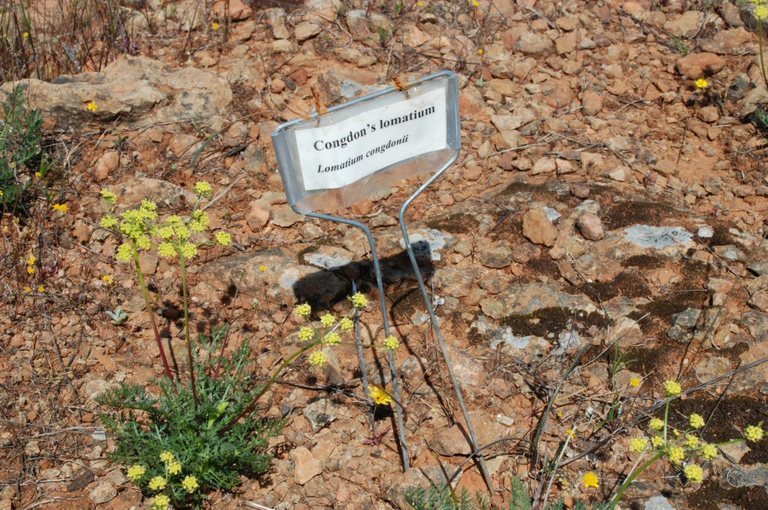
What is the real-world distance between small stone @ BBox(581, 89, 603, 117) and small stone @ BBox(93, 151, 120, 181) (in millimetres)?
3085

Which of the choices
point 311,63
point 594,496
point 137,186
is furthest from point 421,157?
point 311,63

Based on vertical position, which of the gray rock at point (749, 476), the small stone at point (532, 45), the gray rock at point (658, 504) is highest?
the small stone at point (532, 45)

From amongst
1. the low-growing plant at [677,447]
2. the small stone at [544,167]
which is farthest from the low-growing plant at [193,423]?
the small stone at [544,167]

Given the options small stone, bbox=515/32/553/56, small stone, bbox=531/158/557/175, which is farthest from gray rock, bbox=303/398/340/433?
small stone, bbox=515/32/553/56

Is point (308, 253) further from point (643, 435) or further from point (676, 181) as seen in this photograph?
point (676, 181)

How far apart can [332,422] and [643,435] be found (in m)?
1.38

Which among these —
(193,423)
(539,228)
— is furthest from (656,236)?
(193,423)

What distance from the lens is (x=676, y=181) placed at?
14.7 ft

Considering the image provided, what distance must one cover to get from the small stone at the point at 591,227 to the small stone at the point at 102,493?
8.86 feet

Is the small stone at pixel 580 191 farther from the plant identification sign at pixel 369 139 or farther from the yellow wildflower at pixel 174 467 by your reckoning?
the yellow wildflower at pixel 174 467

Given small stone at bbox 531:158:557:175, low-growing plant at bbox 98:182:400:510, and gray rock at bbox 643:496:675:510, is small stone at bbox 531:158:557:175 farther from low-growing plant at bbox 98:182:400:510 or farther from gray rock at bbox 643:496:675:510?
gray rock at bbox 643:496:675:510

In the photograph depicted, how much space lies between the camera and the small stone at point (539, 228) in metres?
4.00

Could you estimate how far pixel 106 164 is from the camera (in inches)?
175

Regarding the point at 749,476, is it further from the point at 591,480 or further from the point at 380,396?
the point at 380,396
